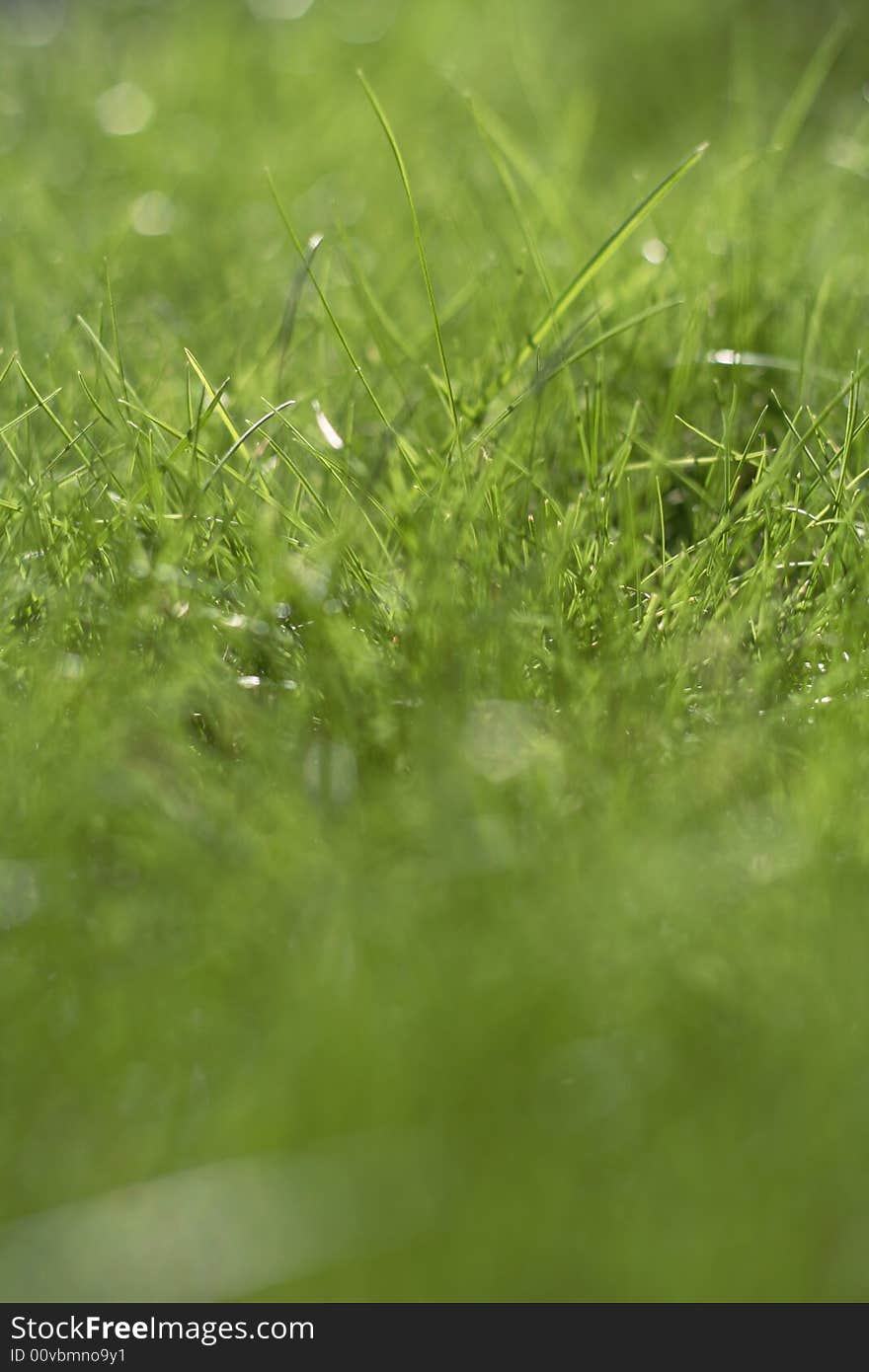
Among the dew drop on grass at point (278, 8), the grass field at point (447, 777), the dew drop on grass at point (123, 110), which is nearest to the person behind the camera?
the grass field at point (447, 777)

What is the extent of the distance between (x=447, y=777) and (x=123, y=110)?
2.58 metres

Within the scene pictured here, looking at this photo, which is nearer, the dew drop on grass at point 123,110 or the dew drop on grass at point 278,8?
the dew drop on grass at point 123,110

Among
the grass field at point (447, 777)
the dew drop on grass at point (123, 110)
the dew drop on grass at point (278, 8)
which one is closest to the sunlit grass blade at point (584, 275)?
the grass field at point (447, 777)

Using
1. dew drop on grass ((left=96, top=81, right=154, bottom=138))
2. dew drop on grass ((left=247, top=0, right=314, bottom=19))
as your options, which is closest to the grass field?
dew drop on grass ((left=96, top=81, right=154, bottom=138))

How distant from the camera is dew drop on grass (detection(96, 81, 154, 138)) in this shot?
307 cm

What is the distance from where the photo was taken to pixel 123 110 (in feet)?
10.4

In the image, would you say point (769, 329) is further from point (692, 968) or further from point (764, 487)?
point (692, 968)

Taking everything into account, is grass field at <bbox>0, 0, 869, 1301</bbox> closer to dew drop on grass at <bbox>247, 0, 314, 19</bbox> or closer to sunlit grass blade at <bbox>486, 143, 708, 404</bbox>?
sunlit grass blade at <bbox>486, 143, 708, 404</bbox>

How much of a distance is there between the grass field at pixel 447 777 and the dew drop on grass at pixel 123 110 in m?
0.89

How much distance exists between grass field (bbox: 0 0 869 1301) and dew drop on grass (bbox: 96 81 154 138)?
893mm

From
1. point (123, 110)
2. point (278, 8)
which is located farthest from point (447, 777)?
point (278, 8)

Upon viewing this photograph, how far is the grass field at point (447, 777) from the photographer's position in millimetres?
975

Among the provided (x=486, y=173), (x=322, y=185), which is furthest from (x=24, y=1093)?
(x=486, y=173)

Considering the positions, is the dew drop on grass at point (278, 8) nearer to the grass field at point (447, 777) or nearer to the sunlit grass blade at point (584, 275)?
the grass field at point (447, 777)
